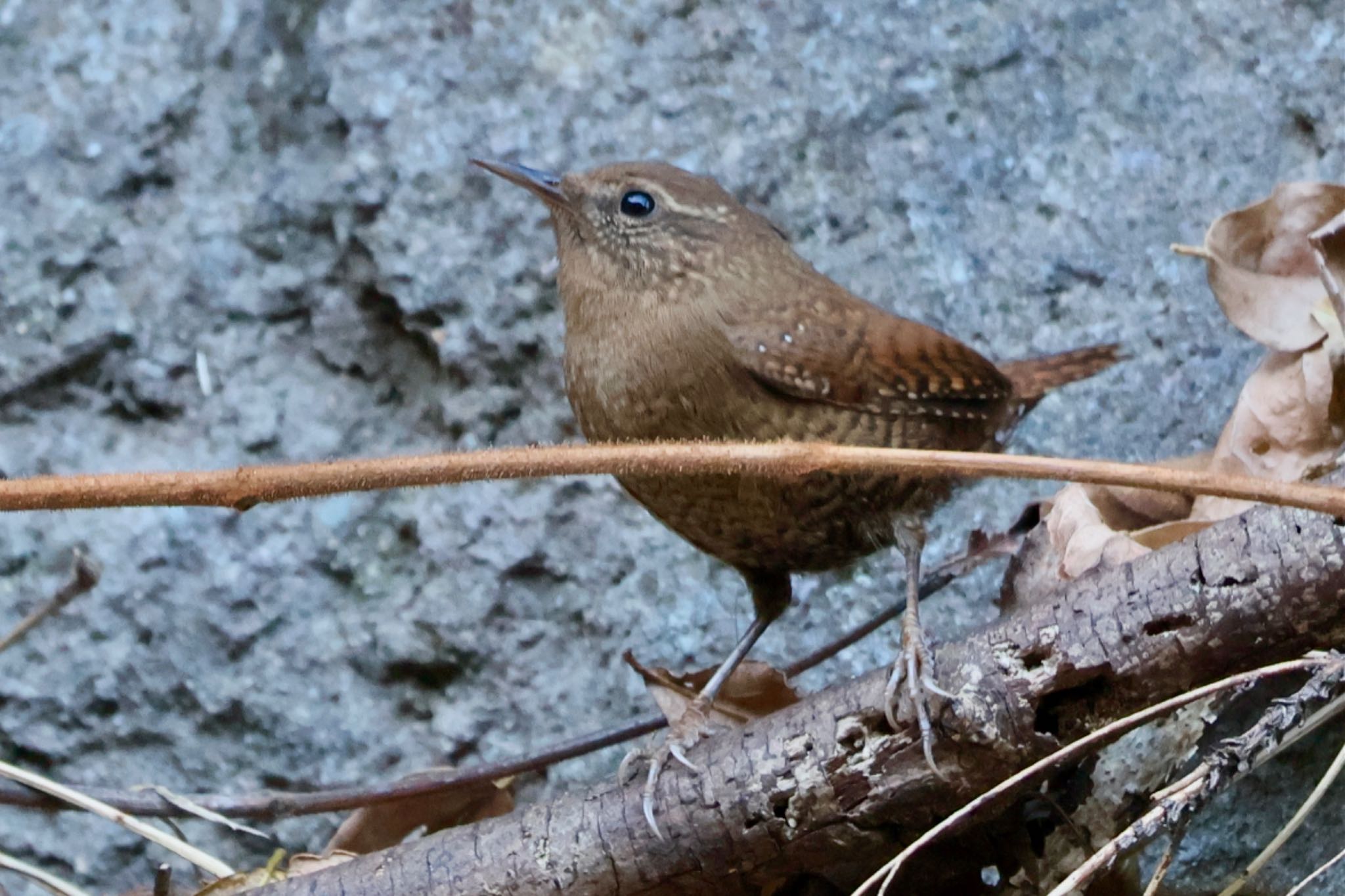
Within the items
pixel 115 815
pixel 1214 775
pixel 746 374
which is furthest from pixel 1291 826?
pixel 115 815

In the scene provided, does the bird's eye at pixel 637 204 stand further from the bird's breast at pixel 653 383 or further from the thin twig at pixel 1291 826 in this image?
the thin twig at pixel 1291 826

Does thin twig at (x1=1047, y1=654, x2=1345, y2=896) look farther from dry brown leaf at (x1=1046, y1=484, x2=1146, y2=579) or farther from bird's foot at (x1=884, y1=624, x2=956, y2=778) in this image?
dry brown leaf at (x1=1046, y1=484, x2=1146, y2=579)

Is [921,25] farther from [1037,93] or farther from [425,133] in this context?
[425,133]

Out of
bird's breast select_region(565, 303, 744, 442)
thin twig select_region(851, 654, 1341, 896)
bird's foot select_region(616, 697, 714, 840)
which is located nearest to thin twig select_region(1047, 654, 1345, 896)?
thin twig select_region(851, 654, 1341, 896)

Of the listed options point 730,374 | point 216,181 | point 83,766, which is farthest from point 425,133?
point 83,766

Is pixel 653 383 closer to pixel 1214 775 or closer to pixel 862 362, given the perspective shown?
pixel 862 362

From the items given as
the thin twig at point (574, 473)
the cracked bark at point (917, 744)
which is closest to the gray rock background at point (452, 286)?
the cracked bark at point (917, 744)
